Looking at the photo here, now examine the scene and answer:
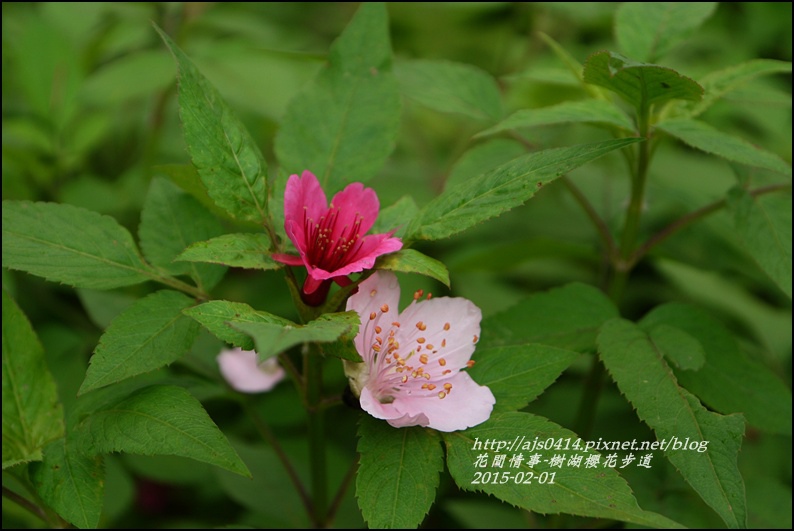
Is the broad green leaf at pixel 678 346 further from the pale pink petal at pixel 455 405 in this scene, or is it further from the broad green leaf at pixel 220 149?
the broad green leaf at pixel 220 149

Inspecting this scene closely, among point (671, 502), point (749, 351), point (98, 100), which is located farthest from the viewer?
point (98, 100)

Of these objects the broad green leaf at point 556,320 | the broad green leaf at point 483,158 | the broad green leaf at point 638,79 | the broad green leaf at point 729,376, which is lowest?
the broad green leaf at point 729,376

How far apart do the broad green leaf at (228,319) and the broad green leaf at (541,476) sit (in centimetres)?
31

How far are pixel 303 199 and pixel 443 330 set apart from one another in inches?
11.8

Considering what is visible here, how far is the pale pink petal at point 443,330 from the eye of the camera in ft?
3.88

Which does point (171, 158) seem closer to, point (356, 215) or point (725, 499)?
point (356, 215)

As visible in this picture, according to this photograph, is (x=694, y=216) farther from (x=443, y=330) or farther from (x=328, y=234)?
(x=328, y=234)

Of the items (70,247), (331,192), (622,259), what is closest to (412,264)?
(331,192)

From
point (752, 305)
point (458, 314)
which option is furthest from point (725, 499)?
point (752, 305)

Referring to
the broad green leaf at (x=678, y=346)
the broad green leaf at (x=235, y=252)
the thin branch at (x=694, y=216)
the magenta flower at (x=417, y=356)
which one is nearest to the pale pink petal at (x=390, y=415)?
the magenta flower at (x=417, y=356)

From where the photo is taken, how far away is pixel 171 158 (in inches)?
92.4

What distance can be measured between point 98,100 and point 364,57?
1.12 m

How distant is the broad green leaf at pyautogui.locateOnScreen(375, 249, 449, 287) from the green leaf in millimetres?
358

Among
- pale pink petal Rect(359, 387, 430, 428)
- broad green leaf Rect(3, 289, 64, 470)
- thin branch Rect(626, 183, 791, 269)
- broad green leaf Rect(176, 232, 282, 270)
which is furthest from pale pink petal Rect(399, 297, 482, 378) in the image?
broad green leaf Rect(3, 289, 64, 470)
